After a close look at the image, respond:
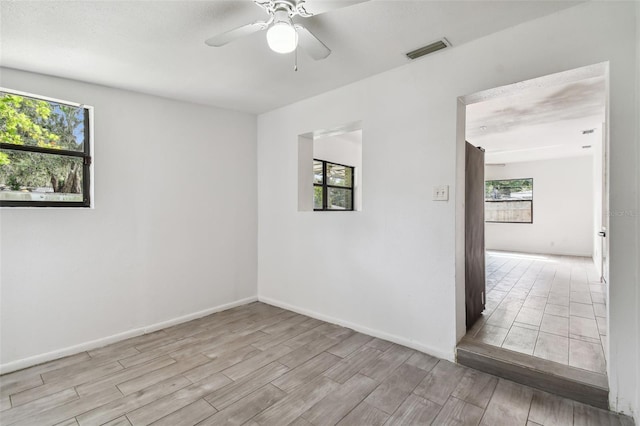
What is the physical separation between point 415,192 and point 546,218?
6.94 meters

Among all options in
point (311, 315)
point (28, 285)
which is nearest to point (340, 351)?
point (311, 315)

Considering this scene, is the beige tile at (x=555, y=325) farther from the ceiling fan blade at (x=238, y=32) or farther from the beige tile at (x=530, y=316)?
the ceiling fan blade at (x=238, y=32)

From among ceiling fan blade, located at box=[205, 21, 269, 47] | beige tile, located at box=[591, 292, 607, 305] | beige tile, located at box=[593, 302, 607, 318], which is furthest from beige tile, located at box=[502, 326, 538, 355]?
ceiling fan blade, located at box=[205, 21, 269, 47]

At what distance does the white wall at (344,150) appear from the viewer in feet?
17.3

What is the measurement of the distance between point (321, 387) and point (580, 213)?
316 inches

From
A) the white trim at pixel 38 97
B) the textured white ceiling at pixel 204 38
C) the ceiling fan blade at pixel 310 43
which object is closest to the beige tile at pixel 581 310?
the textured white ceiling at pixel 204 38

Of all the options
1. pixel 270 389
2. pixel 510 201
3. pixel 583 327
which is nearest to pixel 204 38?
pixel 270 389

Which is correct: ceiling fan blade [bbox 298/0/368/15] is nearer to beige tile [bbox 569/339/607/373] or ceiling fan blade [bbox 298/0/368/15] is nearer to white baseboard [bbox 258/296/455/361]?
white baseboard [bbox 258/296/455/361]

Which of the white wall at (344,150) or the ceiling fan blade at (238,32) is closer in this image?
the ceiling fan blade at (238,32)

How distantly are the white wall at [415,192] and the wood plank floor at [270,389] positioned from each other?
36cm

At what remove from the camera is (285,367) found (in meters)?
2.37

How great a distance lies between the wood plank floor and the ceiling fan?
2180 millimetres

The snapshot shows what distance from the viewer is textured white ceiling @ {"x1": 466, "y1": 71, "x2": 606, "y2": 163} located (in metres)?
3.23

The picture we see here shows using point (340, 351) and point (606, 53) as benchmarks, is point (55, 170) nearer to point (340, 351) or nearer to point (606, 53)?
point (340, 351)
